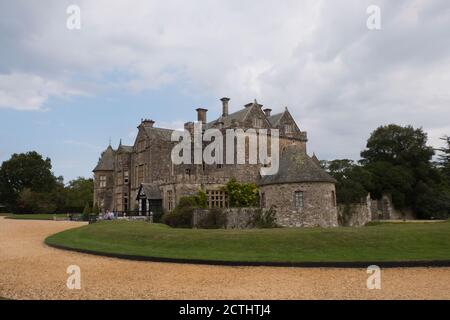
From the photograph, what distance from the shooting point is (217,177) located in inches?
1430

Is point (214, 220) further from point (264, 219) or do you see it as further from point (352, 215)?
point (352, 215)

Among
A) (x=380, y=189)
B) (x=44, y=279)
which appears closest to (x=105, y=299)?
(x=44, y=279)

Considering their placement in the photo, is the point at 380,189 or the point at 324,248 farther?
the point at 380,189

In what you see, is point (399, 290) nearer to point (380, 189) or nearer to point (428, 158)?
point (380, 189)

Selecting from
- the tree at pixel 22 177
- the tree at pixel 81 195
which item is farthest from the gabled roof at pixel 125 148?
the tree at pixel 22 177

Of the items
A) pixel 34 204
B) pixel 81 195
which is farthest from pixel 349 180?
pixel 81 195

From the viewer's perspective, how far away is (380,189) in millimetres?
49312

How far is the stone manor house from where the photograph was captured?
28.1 metres

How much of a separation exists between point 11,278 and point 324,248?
10.7 m

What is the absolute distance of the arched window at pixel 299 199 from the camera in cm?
2814

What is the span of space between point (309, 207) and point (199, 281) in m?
18.0

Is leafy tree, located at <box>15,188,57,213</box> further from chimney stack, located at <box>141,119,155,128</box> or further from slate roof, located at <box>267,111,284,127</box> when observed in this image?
slate roof, located at <box>267,111,284,127</box>

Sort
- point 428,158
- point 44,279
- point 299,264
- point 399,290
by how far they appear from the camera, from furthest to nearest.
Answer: point 428,158, point 299,264, point 44,279, point 399,290

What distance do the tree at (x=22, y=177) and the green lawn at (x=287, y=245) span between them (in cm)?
5696
